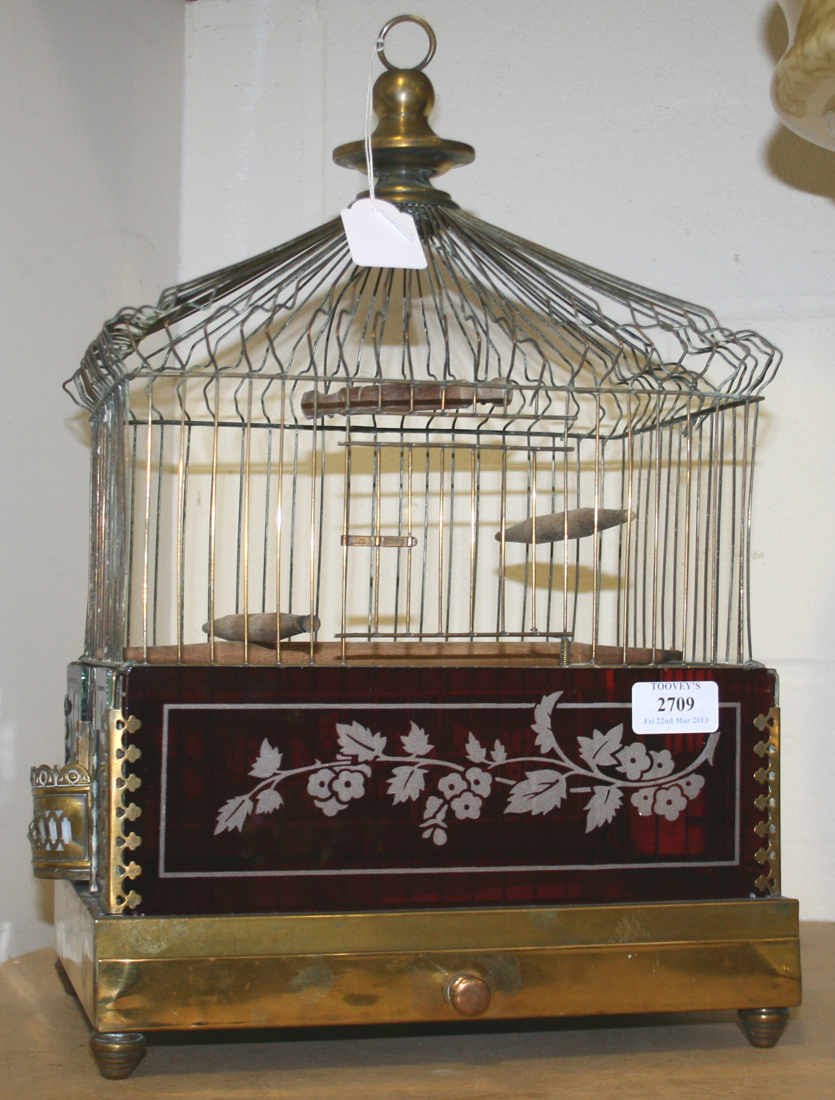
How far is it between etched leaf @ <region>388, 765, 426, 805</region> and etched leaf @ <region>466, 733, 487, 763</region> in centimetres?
7

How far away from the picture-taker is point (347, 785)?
1433mm

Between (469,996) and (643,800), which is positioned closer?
A: (469,996)

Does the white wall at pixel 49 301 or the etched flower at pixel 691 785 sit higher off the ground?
the white wall at pixel 49 301

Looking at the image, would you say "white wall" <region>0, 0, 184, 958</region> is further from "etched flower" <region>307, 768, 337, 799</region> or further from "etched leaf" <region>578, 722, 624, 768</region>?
"etched leaf" <region>578, 722, 624, 768</region>

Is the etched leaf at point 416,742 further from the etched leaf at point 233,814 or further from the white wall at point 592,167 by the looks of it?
the white wall at point 592,167

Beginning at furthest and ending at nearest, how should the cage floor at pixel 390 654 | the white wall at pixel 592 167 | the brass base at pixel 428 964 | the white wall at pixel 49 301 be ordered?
the white wall at pixel 592 167 → the white wall at pixel 49 301 → the cage floor at pixel 390 654 → the brass base at pixel 428 964

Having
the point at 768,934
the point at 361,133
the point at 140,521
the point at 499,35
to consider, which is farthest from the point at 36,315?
the point at 768,934

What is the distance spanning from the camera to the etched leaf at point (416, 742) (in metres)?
1.45

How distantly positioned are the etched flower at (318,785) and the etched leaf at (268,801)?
4 cm

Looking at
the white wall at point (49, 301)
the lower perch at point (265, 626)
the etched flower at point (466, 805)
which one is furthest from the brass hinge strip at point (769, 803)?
the white wall at point (49, 301)

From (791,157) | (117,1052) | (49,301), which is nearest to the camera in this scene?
(117,1052)

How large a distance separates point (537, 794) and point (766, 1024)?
0.42 m

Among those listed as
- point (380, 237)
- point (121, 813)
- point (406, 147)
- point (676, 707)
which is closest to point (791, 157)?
point (406, 147)

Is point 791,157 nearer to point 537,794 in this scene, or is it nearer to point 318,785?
point 537,794
